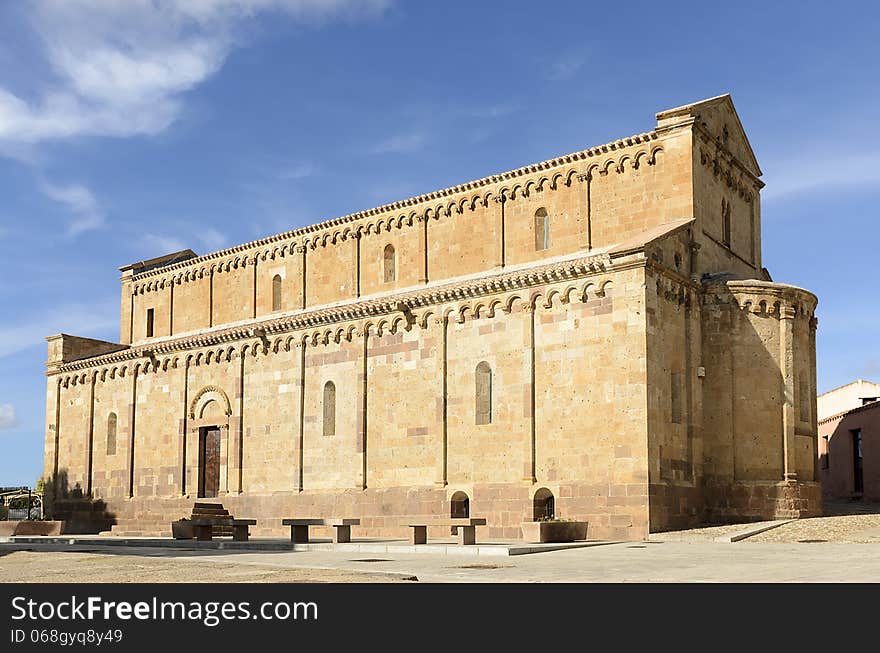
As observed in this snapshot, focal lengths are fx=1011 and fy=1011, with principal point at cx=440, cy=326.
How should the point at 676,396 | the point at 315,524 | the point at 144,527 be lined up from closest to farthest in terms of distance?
1. the point at 315,524
2. the point at 676,396
3. the point at 144,527

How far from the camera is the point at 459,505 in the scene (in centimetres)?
2888

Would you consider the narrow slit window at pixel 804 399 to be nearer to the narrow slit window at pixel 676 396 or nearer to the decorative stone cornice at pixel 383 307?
the narrow slit window at pixel 676 396

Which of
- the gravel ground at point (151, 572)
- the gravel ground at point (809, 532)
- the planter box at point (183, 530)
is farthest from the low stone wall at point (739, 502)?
the gravel ground at point (151, 572)

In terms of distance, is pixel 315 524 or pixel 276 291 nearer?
pixel 315 524

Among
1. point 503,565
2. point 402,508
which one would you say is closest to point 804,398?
point 402,508

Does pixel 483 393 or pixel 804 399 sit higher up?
pixel 483 393

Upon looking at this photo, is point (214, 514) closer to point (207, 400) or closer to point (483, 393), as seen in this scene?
point (483, 393)

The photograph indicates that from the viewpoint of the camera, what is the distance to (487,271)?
3142 centimetres

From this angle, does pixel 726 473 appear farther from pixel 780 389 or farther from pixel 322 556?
pixel 322 556

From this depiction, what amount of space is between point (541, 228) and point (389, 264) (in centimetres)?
605

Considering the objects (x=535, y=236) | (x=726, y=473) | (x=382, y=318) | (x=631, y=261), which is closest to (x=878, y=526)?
(x=726, y=473)

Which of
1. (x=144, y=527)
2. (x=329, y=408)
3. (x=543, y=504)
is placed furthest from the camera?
(x=144, y=527)

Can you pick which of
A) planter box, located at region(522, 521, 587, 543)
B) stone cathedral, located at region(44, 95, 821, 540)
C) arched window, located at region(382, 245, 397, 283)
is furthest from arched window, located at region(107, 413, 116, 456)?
planter box, located at region(522, 521, 587, 543)

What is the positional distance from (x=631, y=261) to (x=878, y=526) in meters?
8.57
